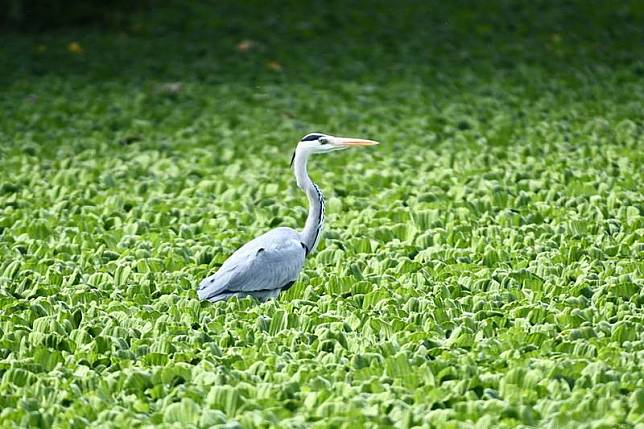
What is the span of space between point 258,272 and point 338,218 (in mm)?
1851

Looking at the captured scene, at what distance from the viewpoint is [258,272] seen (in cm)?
559

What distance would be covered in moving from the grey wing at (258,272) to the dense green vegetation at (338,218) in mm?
109

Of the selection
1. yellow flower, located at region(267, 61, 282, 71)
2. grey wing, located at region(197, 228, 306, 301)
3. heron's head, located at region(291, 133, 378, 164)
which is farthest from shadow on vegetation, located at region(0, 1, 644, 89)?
grey wing, located at region(197, 228, 306, 301)

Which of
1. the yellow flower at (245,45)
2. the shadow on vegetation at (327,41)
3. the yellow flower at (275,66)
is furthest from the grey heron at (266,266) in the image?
the yellow flower at (245,45)

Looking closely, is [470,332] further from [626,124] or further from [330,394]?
[626,124]

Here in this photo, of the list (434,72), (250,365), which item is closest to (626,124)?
(434,72)

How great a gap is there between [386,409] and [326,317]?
3.49 ft

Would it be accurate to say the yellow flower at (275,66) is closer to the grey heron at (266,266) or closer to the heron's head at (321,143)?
the heron's head at (321,143)

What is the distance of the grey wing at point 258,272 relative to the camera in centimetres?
557

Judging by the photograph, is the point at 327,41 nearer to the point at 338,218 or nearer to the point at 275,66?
the point at 275,66

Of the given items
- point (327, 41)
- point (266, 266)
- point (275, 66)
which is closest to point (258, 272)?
point (266, 266)

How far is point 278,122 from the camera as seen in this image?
9.97 meters

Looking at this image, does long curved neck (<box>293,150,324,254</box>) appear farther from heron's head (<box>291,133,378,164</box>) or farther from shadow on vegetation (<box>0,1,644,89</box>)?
shadow on vegetation (<box>0,1,644,89</box>)

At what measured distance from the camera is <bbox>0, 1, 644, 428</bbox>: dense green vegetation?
452 centimetres
